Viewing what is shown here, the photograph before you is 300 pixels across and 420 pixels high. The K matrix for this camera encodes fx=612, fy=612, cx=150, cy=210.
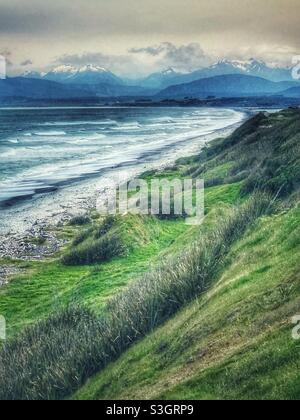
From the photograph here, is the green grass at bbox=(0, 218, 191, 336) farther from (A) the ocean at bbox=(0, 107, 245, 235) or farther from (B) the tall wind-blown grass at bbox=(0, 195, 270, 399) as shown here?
(A) the ocean at bbox=(0, 107, 245, 235)

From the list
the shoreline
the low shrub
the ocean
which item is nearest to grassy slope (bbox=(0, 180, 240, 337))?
the low shrub

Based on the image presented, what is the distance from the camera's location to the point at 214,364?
8312mm

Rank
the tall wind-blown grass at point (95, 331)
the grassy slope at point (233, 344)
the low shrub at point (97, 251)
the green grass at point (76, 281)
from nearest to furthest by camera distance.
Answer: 1. the grassy slope at point (233, 344)
2. the tall wind-blown grass at point (95, 331)
3. the green grass at point (76, 281)
4. the low shrub at point (97, 251)

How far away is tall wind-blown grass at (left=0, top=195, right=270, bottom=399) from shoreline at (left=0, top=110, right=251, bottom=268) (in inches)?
313

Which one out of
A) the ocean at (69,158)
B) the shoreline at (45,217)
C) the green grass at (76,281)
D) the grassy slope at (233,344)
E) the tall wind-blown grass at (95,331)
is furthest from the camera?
the ocean at (69,158)

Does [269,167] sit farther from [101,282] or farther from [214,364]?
[214,364]

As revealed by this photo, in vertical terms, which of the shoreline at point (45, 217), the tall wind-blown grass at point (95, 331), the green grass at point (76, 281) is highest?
the tall wind-blown grass at point (95, 331)

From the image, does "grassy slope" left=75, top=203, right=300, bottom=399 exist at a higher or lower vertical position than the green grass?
higher

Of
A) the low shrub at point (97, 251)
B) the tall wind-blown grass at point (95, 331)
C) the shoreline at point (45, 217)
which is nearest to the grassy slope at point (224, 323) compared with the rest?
the tall wind-blown grass at point (95, 331)

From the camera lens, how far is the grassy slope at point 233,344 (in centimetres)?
771

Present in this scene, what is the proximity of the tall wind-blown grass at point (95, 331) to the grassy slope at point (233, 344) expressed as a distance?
0.47 m

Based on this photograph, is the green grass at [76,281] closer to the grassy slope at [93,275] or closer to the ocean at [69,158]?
the grassy slope at [93,275]

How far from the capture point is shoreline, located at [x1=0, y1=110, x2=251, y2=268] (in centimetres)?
2478

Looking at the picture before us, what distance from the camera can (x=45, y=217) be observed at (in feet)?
106
